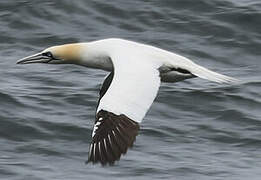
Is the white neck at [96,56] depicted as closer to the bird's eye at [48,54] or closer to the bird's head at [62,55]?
the bird's head at [62,55]

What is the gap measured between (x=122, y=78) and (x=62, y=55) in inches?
61.2

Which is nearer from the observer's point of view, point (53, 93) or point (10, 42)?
point (53, 93)

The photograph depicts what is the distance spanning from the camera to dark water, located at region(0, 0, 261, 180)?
1029 cm

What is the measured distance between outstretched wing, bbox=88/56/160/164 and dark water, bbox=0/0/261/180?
1.81m

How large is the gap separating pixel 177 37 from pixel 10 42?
2330mm

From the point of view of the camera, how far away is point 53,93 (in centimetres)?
1227

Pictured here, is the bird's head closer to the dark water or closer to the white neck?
the white neck

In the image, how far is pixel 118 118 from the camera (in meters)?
7.87

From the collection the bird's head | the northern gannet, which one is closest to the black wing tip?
the northern gannet

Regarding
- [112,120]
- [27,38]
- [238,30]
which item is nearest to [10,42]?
[27,38]

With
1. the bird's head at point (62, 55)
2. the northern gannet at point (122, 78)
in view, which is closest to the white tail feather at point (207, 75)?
the northern gannet at point (122, 78)

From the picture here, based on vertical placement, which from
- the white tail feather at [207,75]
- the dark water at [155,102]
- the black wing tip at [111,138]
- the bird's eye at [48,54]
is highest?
the white tail feather at [207,75]

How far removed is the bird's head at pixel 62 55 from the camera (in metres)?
9.70

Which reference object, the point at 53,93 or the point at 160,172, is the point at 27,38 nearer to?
the point at 53,93
